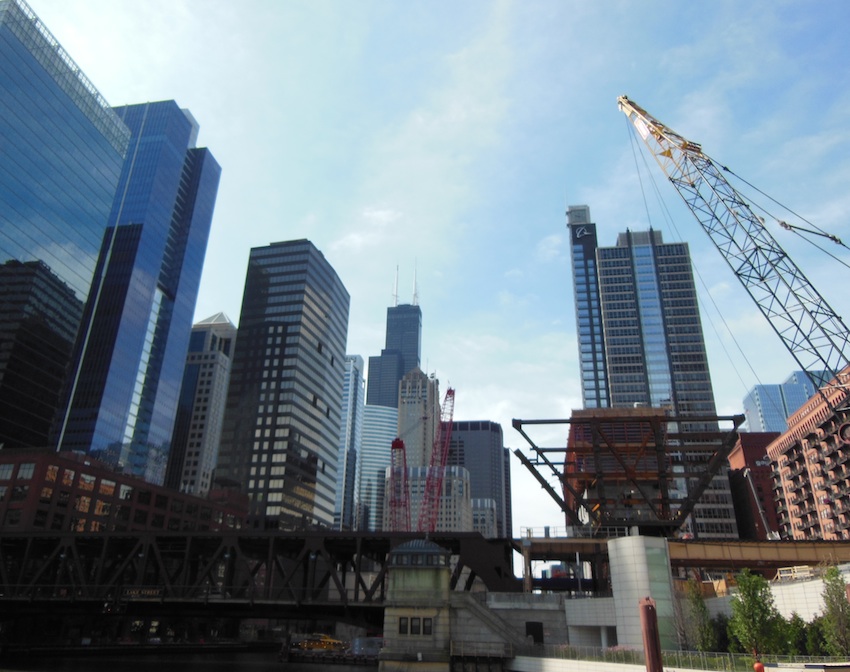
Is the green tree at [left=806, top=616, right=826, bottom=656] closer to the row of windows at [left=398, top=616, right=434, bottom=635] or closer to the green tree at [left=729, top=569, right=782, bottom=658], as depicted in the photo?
the green tree at [left=729, top=569, right=782, bottom=658]

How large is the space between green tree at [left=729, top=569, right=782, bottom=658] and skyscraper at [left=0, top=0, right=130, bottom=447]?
148m

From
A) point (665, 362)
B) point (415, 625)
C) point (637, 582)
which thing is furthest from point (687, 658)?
point (665, 362)

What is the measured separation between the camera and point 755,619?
34.7m

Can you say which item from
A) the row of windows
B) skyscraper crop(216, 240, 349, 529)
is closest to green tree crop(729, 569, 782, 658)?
the row of windows

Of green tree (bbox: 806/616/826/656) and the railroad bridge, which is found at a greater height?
the railroad bridge

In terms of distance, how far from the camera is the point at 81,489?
367 ft

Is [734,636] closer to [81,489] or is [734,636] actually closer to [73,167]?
[81,489]

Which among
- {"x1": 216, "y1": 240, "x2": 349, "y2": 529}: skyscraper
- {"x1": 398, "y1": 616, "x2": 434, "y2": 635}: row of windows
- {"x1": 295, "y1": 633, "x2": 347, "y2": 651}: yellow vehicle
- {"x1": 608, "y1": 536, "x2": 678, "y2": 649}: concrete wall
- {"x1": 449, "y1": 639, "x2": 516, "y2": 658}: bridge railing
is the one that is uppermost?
{"x1": 216, "y1": 240, "x2": 349, "y2": 529}: skyscraper

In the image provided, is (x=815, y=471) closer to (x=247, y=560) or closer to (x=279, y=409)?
(x=247, y=560)

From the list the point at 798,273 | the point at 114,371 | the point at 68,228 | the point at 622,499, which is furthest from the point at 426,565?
the point at 114,371

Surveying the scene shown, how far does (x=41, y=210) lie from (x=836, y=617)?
166957mm

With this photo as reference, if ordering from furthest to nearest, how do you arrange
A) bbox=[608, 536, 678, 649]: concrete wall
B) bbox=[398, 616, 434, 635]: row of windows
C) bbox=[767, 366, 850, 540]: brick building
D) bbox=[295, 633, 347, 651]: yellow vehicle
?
1. bbox=[767, 366, 850, 540]: brick building
2. bbox=[295, 633, 347, 651]: yellow vehicle
3. bbox=[398, 616, 434, 635]: row of windows
4. bbox=[608, 536, 678, 649]: concrete wall

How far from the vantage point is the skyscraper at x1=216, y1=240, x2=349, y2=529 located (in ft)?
571

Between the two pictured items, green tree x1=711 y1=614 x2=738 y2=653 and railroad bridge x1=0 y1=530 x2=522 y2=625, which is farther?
railroad bridge x1=0 y1=530 x2=522 y2=625
